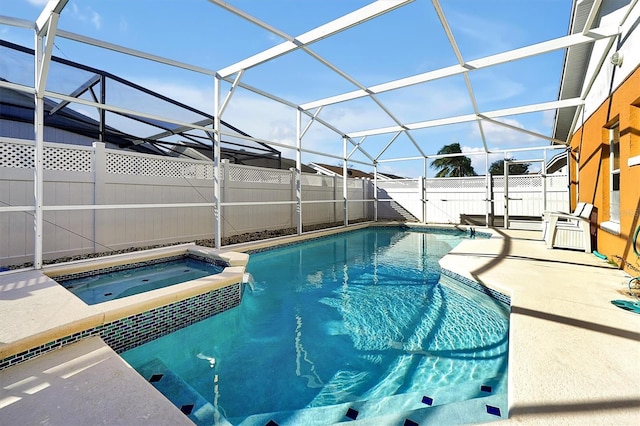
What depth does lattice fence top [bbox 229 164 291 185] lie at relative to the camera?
7.82 m

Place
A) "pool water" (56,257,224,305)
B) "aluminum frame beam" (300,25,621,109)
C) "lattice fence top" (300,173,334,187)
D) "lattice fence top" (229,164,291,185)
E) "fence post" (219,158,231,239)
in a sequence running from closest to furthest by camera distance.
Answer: "pool water" (56,257,224,305), "aluminum frame beam" (300,25,621,109), "fence post" (219,158,231,239), "lattice fence top" (229,164,291,185), "lattice fence top" (300,173,334,187)

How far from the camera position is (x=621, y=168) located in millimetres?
3863

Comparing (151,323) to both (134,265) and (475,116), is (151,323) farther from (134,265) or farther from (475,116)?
(475,116)

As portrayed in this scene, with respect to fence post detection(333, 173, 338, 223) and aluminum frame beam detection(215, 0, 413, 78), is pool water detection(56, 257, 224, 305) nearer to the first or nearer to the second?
aluminum frame beam detection(215, 0, 413, 78)

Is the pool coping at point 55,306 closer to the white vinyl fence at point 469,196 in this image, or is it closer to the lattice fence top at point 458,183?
the white vinyl fence at point 469,196

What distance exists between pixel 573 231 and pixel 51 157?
9.42 m

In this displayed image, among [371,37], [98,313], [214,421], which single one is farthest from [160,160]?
[214,421]

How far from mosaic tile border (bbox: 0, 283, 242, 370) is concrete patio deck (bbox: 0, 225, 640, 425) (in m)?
0.07

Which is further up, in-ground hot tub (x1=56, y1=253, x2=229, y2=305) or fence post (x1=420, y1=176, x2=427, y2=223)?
fence post (x1=420, y1=176, x2=427, y2=223)

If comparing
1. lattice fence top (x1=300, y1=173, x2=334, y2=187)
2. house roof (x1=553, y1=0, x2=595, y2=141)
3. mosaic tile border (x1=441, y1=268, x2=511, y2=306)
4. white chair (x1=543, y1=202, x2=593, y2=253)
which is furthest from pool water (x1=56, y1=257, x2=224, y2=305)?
house roof (x1=553, y1=0, x2=595, y2=141)

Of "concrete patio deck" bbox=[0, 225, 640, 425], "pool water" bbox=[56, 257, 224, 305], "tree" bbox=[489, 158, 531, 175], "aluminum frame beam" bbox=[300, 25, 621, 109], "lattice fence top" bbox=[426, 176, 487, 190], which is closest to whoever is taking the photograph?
"concrete patio deck" bbox=[0, 225, 640, 425]

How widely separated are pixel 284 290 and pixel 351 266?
1.86m

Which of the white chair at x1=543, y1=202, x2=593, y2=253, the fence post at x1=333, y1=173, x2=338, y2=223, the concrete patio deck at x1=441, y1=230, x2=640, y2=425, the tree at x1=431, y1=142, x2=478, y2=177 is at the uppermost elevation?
the tree at x1=431, y1=142, x2=478, y2=177

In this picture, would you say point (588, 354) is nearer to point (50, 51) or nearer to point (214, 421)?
point (214, 421)
